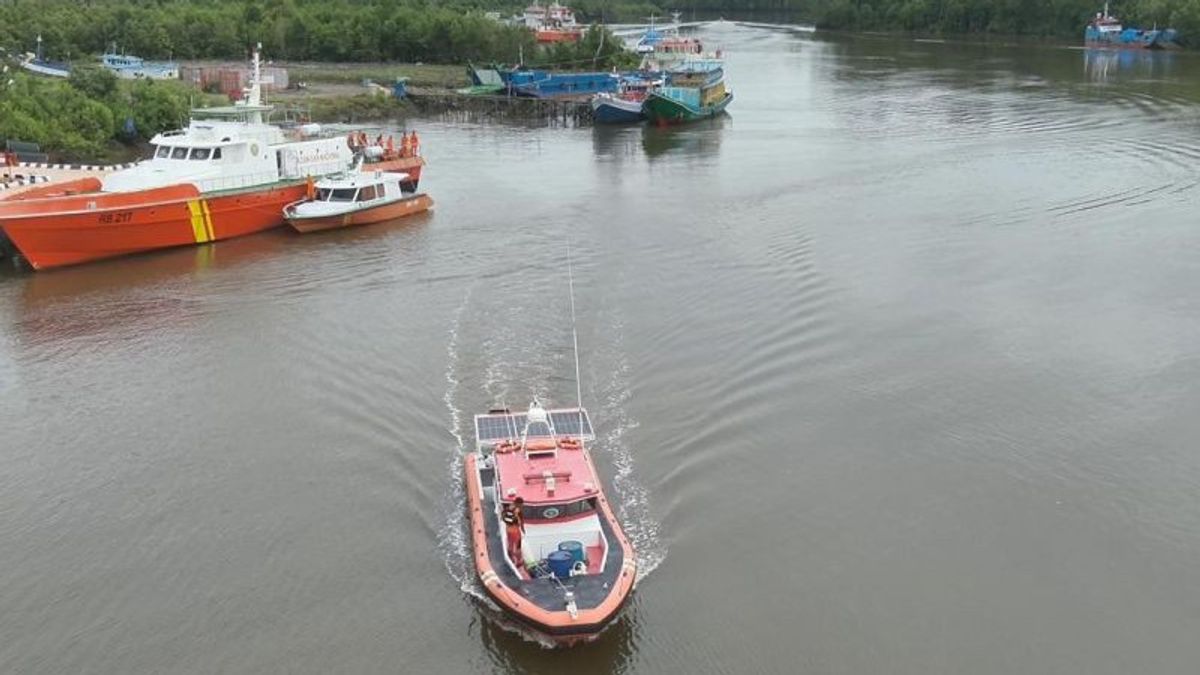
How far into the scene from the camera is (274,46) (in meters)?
86.0

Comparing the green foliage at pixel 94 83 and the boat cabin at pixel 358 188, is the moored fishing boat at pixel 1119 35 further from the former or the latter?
the green foliage at pixel 94 83

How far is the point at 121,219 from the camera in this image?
1303 inches

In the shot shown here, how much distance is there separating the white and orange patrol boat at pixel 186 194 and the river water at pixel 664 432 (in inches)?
37.0

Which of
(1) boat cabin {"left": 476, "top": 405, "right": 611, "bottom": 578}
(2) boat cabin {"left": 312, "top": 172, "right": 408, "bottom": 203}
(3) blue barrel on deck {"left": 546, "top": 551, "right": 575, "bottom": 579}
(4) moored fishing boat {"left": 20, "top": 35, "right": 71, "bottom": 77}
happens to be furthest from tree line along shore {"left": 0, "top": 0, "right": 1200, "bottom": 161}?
(3) blue barrel on deck {"left": 546, "top": 551, "right": 575, "bottom": 579}

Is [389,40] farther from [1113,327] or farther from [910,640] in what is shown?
[910,640]

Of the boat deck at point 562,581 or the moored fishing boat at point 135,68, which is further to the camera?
the moored fishing boat at point 135,68

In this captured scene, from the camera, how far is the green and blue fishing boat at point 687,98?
6469 centimetres

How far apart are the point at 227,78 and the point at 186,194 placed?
35.7 m

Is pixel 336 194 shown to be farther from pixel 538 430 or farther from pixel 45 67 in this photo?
pixel 45 67

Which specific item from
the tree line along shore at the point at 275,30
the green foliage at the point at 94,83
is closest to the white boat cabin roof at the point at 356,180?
the green foliage at the point at 94,83

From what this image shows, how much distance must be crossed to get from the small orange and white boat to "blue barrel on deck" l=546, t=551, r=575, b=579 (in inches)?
929

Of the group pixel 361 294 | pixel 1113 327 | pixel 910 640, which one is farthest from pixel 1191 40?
pixel 910 640

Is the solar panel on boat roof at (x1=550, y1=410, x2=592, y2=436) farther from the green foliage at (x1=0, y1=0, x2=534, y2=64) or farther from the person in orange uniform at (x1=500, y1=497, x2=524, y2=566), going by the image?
the green foliage at (x1=0, y1=0, x2=534, y2=64)

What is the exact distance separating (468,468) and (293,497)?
10.5 feet
